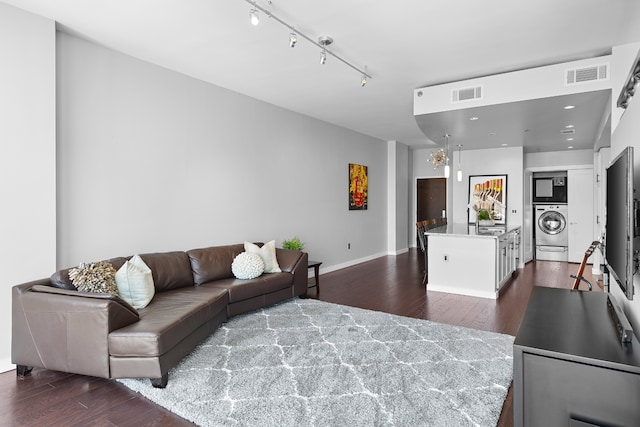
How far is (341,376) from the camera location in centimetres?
270

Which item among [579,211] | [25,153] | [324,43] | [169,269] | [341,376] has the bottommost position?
[341,376]

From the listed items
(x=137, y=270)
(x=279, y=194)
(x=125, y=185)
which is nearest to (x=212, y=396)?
(x=137, y=270)

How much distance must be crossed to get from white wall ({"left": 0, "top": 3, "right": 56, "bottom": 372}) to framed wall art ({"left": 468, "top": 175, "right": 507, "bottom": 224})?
691cm

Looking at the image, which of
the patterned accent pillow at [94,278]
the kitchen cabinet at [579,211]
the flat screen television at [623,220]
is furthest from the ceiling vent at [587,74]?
the kitchen cabinet at [579,211]

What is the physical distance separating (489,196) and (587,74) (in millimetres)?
4206

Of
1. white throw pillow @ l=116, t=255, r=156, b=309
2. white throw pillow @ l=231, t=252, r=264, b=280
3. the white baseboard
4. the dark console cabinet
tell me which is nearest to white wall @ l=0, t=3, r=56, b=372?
white throw pillow @ l=116, t=255, r=156, b=309

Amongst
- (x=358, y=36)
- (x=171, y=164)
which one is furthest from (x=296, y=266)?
(x=358, y=36)

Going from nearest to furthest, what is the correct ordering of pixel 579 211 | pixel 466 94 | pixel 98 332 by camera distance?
pixel 98 332, pixel 466 94, pixel 579 211

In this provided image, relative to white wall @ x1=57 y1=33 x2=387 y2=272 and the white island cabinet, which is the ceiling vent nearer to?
the white island cabinet

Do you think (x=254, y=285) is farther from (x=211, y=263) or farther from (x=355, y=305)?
(x=355, y=305)

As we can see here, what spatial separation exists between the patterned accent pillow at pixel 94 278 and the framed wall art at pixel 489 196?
6.53 meters

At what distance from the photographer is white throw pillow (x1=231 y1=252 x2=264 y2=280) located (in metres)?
4.31

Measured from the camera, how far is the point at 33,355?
8.90 ft

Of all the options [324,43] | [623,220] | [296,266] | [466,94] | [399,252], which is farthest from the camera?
[399,252]
